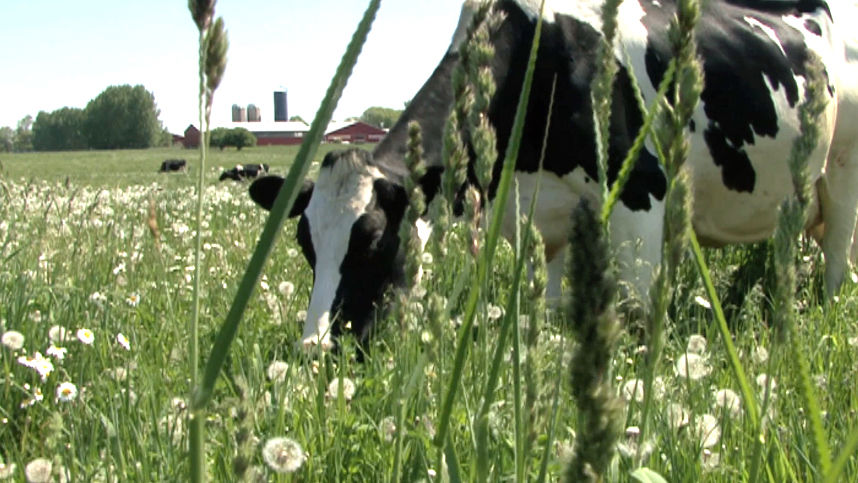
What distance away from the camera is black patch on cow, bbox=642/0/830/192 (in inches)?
248

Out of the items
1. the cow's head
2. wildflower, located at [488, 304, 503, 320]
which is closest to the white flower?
wildflower, located at [488, 304, 503, 320]

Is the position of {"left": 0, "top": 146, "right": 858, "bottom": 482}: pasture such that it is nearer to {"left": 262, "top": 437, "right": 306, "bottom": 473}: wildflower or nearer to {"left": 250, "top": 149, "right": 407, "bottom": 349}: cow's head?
{"left": 262, "top": 437, "right": 306, "bottom": 473}: wildflower

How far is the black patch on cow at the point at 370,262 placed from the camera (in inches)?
179

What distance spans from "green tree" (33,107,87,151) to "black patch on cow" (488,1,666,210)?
12599 cm

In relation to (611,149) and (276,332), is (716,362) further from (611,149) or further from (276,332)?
(611,149)

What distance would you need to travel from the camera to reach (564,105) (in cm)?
573

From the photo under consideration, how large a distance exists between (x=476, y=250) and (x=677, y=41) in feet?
1.69

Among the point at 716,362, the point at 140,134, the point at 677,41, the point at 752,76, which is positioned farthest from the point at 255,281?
the point at 140,134

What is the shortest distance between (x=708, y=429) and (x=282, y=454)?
110cm

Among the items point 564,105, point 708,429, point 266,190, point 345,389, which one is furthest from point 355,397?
point 564,105

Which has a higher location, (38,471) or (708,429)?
(38,471)

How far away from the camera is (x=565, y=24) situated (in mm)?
5887

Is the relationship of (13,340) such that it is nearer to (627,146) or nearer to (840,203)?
(627,146)

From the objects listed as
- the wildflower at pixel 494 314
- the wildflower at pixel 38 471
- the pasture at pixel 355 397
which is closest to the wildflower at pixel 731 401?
the pasture at pixel 355 397
